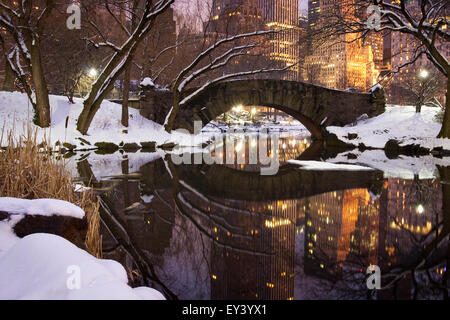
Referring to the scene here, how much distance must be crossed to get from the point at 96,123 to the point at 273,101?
10.5 meters

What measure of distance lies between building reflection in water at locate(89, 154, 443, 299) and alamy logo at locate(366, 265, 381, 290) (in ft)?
0.24

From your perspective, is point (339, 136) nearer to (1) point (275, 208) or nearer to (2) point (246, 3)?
(2) point (246, 3)

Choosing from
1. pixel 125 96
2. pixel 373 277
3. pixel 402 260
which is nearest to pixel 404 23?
pixel 125 96

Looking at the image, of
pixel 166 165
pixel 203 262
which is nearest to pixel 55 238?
pixel 203 262

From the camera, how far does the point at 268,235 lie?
15.3 feet

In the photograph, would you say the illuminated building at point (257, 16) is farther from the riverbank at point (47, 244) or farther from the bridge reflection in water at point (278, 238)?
the riverbank at point (47, 244)

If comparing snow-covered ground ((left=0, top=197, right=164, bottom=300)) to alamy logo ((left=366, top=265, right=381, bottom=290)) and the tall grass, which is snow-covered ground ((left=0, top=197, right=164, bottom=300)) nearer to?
the tall grass

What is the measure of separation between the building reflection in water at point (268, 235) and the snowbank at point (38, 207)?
34.3 inches

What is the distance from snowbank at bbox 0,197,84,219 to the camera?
3223 mm

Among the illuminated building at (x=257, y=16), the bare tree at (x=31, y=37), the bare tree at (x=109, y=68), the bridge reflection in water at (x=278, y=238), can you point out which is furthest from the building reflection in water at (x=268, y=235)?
the illuminated building at (x=257, y=16)

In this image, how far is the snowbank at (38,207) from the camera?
3223 millimetres

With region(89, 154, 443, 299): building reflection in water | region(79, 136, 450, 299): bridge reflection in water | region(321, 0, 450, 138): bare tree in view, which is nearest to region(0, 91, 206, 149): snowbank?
region(321, 0, 450, 138): bare tree

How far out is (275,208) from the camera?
20.0 feet
